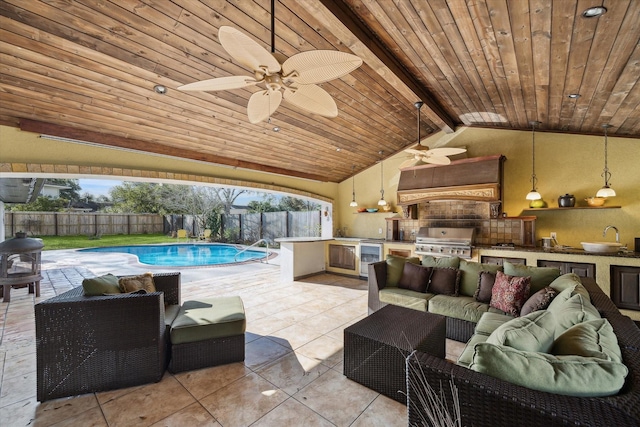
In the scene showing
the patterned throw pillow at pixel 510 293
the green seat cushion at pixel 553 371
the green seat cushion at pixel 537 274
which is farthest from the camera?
the green seat cushion at pixel 537 274

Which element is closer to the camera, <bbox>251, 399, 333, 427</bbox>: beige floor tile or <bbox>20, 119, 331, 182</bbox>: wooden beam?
<bbox>251, 399, 333, 427</bbox>: beige floor tile

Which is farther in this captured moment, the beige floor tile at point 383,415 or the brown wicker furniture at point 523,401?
the beige floor tile at point 383,415

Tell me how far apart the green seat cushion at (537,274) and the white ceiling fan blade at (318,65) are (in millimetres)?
3040

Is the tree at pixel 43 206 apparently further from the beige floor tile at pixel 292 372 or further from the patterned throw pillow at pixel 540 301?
the patterned throw pillow at pixel 540 301

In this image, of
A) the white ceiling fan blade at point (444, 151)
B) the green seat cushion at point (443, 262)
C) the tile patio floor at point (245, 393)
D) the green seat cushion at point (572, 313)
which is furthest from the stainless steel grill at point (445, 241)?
the green seat cushion at point (572, 313)

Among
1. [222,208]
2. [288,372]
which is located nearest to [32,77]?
[288,372]

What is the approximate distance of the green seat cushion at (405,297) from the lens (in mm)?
3597

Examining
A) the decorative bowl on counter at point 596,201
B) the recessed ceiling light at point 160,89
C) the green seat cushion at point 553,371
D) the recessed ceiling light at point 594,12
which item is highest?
the recessed ceiling light at point 160,89

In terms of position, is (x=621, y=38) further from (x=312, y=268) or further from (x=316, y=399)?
(x=312, y=268)

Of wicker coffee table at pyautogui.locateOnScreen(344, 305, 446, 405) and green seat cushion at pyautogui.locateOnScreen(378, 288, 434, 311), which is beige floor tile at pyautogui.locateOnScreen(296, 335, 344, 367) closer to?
wicker coffee table at pyautogui.locateOnScreen(344, 305, 446, 405)

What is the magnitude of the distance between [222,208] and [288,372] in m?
13.6

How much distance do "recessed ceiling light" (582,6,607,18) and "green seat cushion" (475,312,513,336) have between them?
99.8 inches

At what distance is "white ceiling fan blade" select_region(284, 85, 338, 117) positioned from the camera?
2.18m

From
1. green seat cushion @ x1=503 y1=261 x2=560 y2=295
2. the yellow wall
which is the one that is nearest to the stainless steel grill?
the yellow wall
